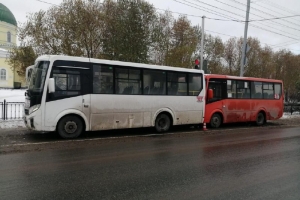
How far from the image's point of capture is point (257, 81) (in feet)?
57.6

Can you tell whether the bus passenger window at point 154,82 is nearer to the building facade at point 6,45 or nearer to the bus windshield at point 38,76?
the bus windshield at point 38,76

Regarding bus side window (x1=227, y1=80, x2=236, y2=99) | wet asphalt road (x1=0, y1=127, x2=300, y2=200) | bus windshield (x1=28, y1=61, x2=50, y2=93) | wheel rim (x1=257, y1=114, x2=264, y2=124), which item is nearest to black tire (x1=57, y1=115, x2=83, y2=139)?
wet asphalt road (x1=0, y1=127, x2=300, y2=200)

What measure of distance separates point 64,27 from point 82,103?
38.5 ft

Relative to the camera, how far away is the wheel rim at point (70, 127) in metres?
10.7

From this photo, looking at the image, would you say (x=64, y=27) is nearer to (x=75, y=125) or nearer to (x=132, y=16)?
(x=132, y=16)

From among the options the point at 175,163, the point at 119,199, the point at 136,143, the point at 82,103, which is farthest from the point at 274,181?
the point at 82,103

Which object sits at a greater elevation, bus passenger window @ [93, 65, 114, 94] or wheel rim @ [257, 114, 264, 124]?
bus passenger window @ [93, 65, 114, 94]

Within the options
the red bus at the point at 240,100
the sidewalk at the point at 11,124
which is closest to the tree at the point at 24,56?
the sidewalk at the point at 11,124

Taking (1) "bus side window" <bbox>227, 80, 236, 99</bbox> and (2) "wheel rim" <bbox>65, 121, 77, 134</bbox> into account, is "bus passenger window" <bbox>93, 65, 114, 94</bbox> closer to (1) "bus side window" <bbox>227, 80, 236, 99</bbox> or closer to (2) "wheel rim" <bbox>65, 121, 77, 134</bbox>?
(2) "wheel rim" <bbox>65, 121, 77, 134</bbox>

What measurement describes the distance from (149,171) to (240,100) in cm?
1144

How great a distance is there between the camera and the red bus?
1551cm

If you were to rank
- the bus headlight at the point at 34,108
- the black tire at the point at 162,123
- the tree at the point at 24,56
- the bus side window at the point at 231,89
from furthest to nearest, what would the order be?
1. the tree at the point at 24,56
2. the bus side window at the point at 231,89
3. the black tire at the point at 162,123
4. the bus headlight at the point at 34,108

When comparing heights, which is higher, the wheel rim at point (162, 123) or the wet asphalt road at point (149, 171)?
the wheel rim at point (162, 123)

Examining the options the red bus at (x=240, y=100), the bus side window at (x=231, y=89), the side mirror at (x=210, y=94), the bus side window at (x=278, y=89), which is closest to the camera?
the side mirror at (x=210, y=94)
